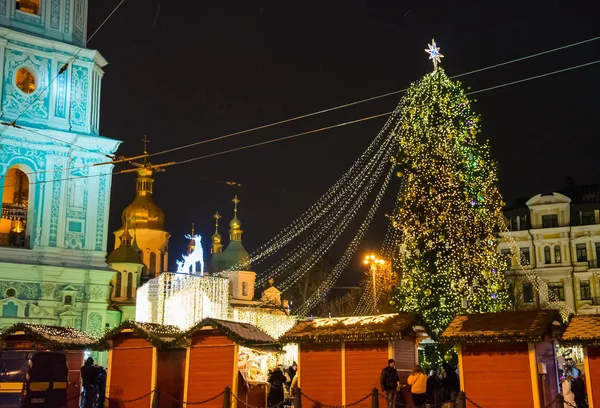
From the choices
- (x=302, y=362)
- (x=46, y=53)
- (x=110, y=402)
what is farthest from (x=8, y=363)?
(x=46, y=53)

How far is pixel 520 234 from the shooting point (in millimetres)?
52719

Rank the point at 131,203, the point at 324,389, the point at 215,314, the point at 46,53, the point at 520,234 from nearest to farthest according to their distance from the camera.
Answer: the point at 324,389 < the point at 46,53 < the point at 215,314 < the point at 520,234 < the point at 131,203

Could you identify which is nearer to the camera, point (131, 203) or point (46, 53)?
point (46, 53)

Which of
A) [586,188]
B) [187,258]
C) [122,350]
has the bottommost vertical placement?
[122,350]

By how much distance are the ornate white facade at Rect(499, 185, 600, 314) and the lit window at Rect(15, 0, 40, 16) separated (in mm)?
32832

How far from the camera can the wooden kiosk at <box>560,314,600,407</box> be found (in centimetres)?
1532

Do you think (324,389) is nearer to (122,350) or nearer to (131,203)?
(122,350)

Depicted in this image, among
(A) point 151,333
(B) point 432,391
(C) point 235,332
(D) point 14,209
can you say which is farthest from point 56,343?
(D) point 14,209

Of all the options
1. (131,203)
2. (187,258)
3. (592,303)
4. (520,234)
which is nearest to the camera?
(592,303)

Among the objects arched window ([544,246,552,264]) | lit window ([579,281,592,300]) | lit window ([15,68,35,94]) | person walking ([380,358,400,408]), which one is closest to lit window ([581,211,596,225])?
arched window ([544,246,552,264])

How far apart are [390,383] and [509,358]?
270 centimetres

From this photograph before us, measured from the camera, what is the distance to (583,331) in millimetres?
15562

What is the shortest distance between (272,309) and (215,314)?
16.3 metres

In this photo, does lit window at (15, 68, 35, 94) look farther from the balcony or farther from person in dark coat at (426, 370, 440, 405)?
person in dark coat at (426, 370, 440, 405)
